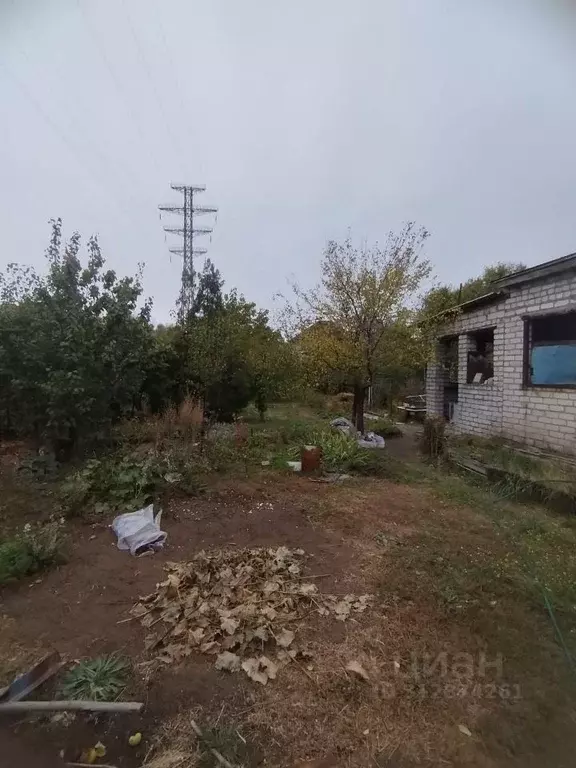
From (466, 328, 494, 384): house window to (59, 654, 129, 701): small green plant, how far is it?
7.91 metres

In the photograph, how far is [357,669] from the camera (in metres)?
2.06

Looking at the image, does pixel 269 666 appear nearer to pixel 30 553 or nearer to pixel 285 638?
pixel 285 638

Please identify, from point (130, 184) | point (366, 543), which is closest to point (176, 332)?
point (130, 184)

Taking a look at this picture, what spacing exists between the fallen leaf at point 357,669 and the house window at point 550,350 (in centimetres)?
547

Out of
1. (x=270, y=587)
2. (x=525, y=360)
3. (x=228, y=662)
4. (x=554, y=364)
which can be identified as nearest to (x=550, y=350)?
(x=554, y=364)

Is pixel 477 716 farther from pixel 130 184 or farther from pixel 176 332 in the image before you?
pixel 176 332

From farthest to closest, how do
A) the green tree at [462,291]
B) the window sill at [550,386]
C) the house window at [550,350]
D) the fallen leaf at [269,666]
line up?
the green tree at [462,291] < the house window at [550,350] < the window sill at [550,386] < the fallen leaf at [269,666]

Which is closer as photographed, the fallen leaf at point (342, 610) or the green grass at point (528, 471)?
the fallen leaf at point (342, 610)

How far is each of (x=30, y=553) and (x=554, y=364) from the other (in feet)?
22.6

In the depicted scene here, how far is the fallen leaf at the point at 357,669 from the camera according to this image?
80.0 inches

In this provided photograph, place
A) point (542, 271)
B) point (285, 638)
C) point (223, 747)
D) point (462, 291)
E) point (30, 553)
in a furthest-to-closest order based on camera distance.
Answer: point (462, 291)
point (542, 271)
point (30, 553)
point (285, 638)
point (223, 747)

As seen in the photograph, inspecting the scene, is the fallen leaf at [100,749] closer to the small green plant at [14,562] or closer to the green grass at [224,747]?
the green grass at [224,747]

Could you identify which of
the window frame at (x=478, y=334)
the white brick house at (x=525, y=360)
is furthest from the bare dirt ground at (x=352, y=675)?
the window frame at (x=478, y=334)

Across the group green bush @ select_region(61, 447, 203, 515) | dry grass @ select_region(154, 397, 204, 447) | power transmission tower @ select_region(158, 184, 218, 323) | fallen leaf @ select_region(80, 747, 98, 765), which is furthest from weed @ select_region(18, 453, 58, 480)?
power transmission tower @ select_region(158, 184, 218, 323)
